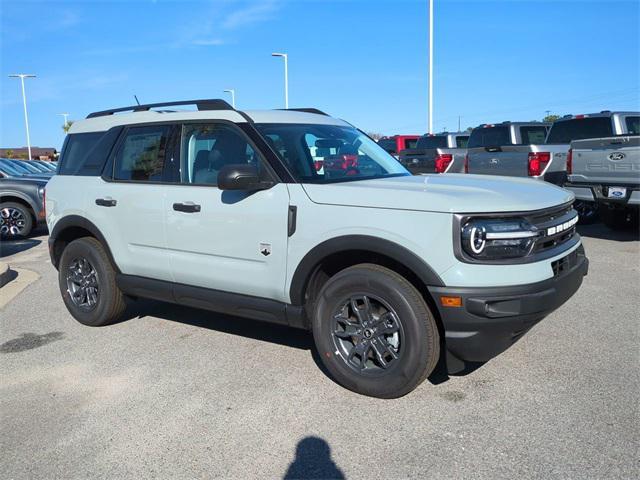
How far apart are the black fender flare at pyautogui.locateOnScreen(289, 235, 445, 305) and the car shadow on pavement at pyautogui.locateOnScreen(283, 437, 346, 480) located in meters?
1.05

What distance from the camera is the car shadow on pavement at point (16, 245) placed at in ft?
33.4

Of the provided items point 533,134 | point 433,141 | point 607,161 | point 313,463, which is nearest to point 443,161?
point 533,134

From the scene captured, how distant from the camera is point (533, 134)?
13.2 metres

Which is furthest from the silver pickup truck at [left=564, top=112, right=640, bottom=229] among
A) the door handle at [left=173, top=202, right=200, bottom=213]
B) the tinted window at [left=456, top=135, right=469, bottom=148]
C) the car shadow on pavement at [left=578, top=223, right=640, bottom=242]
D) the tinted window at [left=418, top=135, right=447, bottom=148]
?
the tinted window at [left=456, top=135, right=469, bottom=148]

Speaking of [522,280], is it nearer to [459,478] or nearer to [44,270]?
[459,478]

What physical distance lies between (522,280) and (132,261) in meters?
3.24

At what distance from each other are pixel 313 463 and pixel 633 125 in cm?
941

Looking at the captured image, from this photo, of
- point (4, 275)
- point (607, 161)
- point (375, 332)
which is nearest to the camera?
point (375, 332)

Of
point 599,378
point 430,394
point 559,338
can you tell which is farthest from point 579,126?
point 430,394

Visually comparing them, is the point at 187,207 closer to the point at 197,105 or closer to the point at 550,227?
the point at 197,105

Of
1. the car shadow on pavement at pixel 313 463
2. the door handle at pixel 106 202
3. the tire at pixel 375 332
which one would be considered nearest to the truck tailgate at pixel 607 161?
the tire at pixel 375 332

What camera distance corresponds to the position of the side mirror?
379 cm

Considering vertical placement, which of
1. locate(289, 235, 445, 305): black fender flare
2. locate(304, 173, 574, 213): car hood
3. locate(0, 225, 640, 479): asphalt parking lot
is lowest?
locate(0, 225, 640, 479): asphalt parking lot

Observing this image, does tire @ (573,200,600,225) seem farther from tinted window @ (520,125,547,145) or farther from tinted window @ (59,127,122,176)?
tinted window @ (59,127,122,176)
